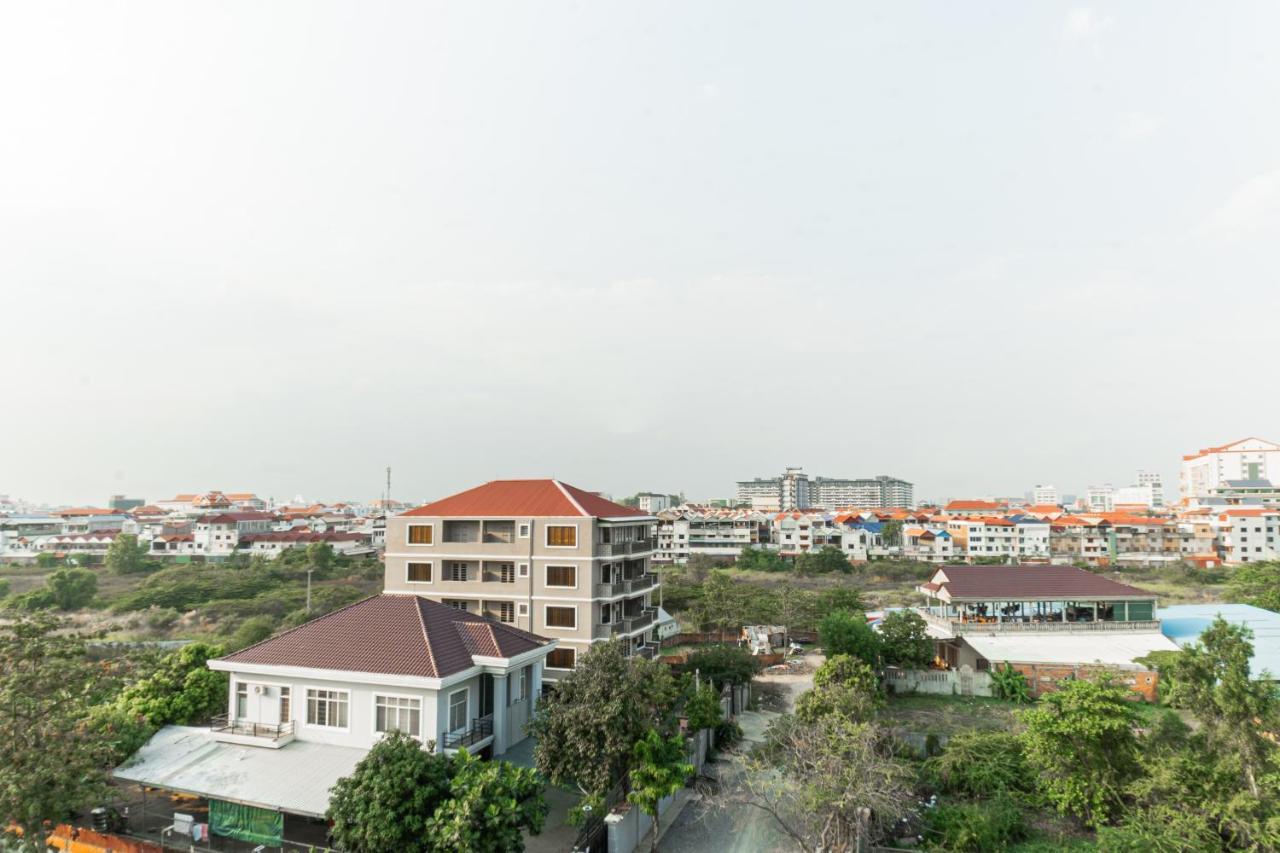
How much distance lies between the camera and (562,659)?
84.0 ft

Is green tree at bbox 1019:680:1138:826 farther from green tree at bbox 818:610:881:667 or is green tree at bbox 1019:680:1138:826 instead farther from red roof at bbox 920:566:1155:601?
red roof at bbox 920:566:1155:601

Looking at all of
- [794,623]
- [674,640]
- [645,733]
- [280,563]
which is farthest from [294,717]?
[280,563]

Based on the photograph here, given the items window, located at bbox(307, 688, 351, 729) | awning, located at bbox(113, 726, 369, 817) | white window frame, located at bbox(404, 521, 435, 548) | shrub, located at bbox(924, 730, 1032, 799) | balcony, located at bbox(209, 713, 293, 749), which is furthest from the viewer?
white window frame, located at bbox(404, 521, 435, 548)

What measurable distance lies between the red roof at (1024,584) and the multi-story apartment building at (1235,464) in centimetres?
12549

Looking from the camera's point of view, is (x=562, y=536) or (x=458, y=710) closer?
(x=458, y=710)

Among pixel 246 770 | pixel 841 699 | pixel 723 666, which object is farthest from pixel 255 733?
pixel 723 666

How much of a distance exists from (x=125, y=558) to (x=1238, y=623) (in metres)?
88.6

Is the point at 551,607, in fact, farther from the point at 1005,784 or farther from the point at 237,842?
the point at 1005,784

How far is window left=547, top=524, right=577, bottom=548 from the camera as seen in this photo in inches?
1014

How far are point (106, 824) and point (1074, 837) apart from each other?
2015cm

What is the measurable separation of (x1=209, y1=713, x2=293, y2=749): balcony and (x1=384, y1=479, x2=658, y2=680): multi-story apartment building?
952cm

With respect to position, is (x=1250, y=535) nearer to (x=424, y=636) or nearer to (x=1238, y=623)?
(x=1238, y=623)

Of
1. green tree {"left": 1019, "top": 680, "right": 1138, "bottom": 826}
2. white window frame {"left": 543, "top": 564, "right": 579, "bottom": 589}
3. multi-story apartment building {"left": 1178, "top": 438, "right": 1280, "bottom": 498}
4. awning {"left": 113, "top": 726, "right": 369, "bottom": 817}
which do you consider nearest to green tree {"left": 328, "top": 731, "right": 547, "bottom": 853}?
awning {"left": 113, "top": 726, "right": 369, "bottom": 817}

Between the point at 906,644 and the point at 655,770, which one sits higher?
the point at 655,770
